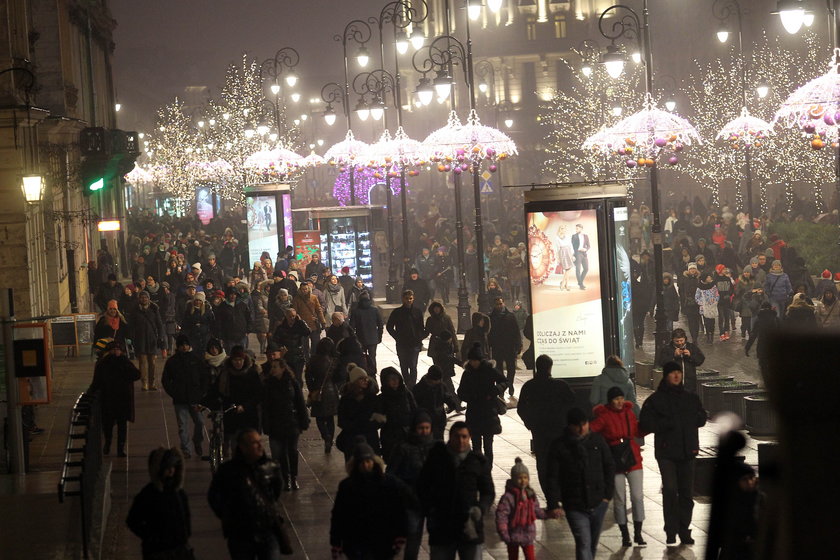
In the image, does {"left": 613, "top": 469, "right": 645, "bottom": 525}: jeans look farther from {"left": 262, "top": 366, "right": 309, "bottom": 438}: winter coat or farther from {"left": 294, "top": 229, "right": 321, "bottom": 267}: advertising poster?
{"left": 294, "top": 229, "right": 321, "bottom": 267}: advertising poster

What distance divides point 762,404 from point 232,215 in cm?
5356

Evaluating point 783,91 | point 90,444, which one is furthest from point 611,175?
point 90,444

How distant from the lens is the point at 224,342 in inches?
884

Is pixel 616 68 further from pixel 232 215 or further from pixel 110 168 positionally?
pixel 232 215

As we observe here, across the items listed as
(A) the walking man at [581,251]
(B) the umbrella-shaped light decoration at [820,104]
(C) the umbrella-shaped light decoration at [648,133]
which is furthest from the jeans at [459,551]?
(C) the umbrella-shaped light decoration at [648,133]

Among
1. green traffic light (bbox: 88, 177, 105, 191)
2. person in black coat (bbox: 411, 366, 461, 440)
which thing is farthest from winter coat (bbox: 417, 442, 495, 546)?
green traffic light (bbox: 88, 177, 105, 191)

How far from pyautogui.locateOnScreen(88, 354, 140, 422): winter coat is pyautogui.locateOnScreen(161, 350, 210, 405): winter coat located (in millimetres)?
630

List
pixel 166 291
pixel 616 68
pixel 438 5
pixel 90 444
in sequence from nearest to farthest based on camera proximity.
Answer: pixel 90 444
pixel 616 68
pixel 166 291
pixel 438 5

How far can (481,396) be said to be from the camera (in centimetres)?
1327

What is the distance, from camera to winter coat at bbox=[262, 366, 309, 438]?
13.1 m

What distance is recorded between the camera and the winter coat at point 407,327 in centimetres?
1934

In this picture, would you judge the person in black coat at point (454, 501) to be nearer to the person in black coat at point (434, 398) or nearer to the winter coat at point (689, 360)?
the person in black coat at point (434, 398)

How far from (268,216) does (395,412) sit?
23417 mm

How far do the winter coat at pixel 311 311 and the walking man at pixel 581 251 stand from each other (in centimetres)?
751
